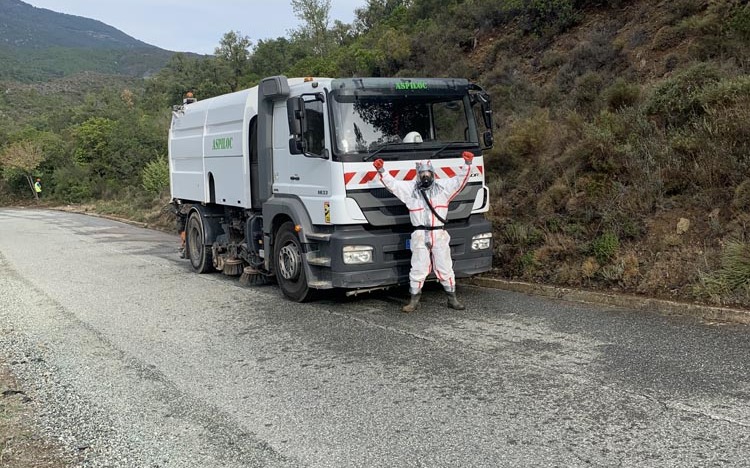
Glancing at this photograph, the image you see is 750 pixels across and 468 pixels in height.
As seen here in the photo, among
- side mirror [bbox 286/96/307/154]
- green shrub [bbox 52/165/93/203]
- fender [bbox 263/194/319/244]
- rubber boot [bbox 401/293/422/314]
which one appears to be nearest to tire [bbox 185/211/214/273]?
fender [bbox 263/194/319/244]

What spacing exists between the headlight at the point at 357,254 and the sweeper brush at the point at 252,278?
3.05m

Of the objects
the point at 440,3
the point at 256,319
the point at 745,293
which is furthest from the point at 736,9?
the point at 440,3

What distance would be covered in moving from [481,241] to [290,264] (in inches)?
99.2

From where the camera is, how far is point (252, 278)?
1050 cm

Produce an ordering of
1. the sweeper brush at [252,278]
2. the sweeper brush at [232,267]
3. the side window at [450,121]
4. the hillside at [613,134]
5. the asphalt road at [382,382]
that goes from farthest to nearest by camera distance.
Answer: the sweeper brush at [232,267] < the sweeper brush at [252,278] < the side window at [450,121] < the hillside at [613,134] < the asphalt road at [382,382]

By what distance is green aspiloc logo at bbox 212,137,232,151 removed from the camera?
10.1 m

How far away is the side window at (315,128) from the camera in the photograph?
302 inches

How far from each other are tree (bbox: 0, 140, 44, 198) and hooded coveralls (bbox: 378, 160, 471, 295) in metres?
50.9

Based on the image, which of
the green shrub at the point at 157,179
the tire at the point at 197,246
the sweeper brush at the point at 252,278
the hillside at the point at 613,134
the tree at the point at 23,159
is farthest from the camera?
the tree at the point at 23,159

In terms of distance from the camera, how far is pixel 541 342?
6.27 metres

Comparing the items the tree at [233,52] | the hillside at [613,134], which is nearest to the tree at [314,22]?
the tree at [233,52]

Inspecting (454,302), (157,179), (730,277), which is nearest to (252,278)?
(454,302)

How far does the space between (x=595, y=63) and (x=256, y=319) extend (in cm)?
1160

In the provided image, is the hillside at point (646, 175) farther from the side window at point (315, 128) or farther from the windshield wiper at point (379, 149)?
the side window at point (315, 128)
